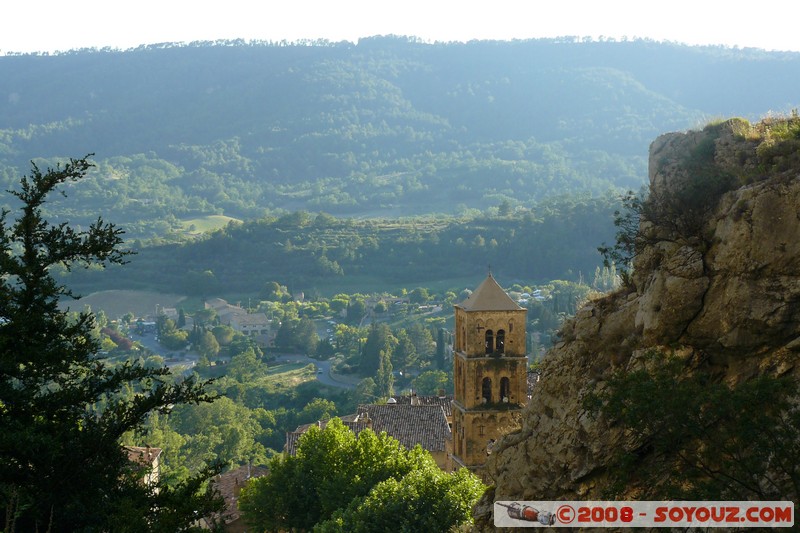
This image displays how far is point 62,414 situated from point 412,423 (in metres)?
41.3

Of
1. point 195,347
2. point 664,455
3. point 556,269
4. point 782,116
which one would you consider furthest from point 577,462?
point 556,269

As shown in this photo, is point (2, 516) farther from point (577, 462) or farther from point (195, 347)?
point (195, 347)

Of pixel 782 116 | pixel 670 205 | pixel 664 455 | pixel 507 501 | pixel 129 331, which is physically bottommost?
pixel 129 331

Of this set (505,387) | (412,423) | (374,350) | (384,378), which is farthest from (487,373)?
(374,350)

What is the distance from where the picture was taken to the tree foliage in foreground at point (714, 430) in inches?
557

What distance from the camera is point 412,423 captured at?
58.4 m

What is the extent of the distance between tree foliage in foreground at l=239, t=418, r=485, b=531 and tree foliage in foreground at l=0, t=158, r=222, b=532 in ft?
58.1

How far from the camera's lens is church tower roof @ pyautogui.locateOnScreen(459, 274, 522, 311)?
150 ft

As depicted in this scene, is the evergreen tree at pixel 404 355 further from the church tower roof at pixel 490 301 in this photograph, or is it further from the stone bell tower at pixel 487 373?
the stone bell tower at pixel 487 373

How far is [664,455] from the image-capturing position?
54.5 ft

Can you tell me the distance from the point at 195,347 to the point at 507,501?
135m

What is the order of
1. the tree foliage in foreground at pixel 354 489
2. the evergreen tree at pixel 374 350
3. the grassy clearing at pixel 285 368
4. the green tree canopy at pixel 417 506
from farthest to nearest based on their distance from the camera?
the grassy clearing at pixel 285 368
the evergreen tree at pixel 374 350
the tree foliage in foreground at pixel 354 489
the green tree canopy at pixel 417 506

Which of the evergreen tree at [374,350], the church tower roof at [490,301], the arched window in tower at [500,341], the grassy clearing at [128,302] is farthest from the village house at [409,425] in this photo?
the grassy clearing at [128,302]

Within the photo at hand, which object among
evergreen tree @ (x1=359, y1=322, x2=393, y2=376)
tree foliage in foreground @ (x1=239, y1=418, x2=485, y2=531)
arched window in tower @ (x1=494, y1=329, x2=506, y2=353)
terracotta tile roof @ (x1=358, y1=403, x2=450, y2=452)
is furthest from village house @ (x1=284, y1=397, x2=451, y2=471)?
evergreen tree @ (x1=359, y1=322, x2=393, y2=376)
